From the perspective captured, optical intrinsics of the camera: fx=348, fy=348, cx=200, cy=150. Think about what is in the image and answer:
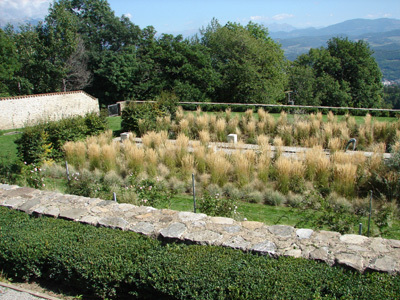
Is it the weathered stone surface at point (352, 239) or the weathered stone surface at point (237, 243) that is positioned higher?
the weathered stone surface at point (237, 243)

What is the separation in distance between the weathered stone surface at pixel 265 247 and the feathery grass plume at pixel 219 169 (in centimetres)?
349

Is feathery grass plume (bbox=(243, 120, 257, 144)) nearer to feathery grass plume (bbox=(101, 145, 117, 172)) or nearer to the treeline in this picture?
feathery grass plume (bbox=(101, 145, 117, 172))

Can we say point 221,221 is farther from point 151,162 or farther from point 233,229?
point 151,162

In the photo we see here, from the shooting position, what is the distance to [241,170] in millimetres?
7164

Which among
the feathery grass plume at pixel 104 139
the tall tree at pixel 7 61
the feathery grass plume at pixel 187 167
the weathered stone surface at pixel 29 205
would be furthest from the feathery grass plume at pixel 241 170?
the tall tree at pixel 7 61

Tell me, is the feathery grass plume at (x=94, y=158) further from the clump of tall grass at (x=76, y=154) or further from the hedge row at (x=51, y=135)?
the hedge row at (x=51, y=135)

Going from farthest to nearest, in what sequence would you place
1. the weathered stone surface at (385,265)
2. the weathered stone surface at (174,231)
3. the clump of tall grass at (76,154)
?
the clump of tall grass at (76,154) → the weathered stone surface at (174,231) → the weathered stone surface at (385,265)

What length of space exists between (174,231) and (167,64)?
19.6m

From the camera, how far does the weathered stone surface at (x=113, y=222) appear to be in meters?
4.23

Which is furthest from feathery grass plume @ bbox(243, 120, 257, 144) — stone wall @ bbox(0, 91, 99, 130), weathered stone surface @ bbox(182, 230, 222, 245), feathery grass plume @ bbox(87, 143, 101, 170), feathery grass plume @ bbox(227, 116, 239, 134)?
stone wall @ bbox(0, 91, 99, 130)

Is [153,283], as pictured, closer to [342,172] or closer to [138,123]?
A: [342,172]

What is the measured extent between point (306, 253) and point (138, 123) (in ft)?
31.0

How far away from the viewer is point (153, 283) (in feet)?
10.7

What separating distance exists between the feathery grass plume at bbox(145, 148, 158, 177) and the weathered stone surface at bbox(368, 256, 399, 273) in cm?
513
